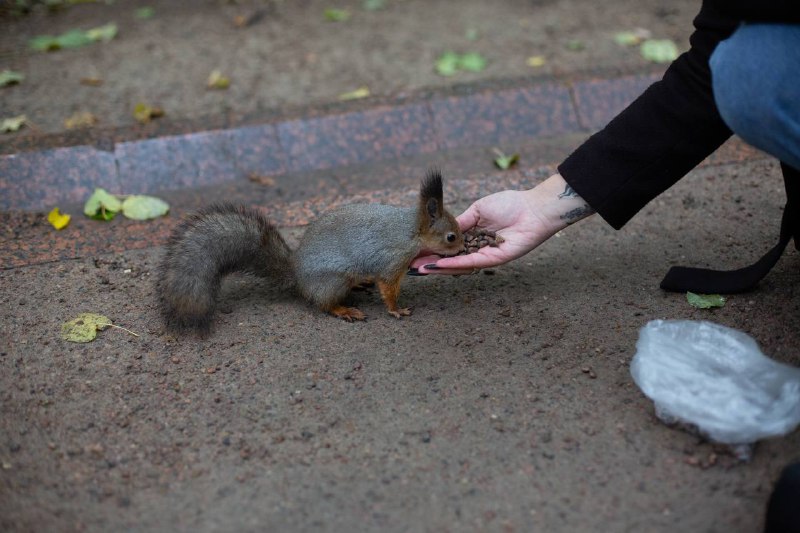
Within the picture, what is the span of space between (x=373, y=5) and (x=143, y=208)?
271 cm

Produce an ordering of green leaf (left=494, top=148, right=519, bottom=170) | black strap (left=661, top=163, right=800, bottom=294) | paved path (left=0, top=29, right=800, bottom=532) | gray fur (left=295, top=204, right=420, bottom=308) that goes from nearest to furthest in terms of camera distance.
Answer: paved path (left=0, top=29, right=800, bottom=532) < black strap (left=661, top=163, right=800, bottom=294) < gray fur (left=295, top=204, right=420, bottom=308) < green leaf (left=494, top=148, right=519, bottom=170)

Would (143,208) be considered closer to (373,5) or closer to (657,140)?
(657,140)

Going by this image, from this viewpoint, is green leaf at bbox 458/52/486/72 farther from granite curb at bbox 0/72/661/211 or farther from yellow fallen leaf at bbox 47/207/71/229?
yellow fallen leaf at bbox 47/207/71/229

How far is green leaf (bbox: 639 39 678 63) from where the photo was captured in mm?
4680

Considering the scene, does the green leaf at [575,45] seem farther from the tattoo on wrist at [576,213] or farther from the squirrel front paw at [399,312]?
the squirrel front paw at [399,312]

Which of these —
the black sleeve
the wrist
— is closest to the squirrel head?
the wrist

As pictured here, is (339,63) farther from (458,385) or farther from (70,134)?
(458,385)

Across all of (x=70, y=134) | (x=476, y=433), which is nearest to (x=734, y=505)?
(x=476, y=433)

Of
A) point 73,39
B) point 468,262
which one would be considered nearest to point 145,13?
point 73,39

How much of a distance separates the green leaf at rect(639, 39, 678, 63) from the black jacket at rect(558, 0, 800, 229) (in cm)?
229

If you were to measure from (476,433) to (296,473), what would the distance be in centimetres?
52

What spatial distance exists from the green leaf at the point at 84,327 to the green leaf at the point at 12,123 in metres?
1.74

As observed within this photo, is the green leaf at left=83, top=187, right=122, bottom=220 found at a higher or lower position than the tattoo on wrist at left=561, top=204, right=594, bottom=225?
lower

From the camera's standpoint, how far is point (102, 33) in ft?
16.6
